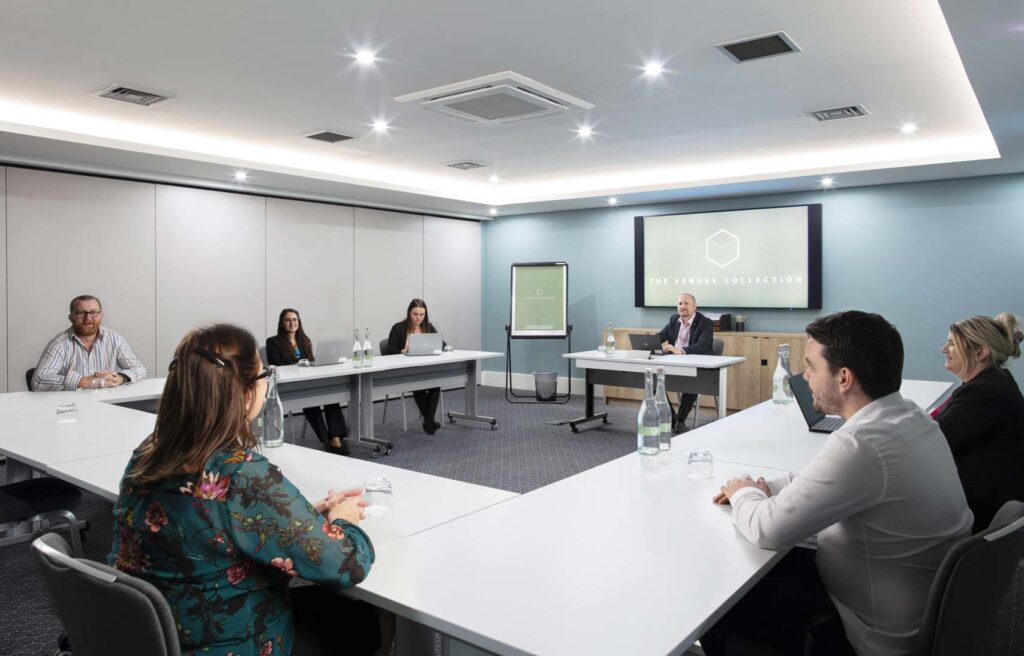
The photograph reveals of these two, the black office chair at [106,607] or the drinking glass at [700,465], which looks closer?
the black office chair at [106,607]

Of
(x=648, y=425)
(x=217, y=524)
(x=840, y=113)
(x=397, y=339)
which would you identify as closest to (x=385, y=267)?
(x=397, y=339)

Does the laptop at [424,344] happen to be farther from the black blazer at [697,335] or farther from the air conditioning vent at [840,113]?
the air conditioning vent at [840,113]

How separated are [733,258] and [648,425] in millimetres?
5755

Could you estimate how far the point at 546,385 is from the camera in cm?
841

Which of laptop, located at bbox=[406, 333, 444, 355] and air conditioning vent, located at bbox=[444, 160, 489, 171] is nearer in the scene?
laptop, located at bbox=[406, 333, 444, 355]

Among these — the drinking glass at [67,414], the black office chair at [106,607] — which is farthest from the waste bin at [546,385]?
the black office chair at [106,607]

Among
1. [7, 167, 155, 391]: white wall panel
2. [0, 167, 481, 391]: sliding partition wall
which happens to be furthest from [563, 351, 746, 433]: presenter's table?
[7, 167, 155, 391]: white wall panel

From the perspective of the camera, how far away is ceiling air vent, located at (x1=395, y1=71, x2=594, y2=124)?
430 centimetres

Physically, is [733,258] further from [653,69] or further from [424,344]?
[653,69]

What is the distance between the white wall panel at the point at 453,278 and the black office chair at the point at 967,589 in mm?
8069

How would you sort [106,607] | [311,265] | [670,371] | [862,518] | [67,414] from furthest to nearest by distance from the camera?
1. [311,265]
2. [670,371]
3. [67,414]
4. [862,518]
5. [106,607]

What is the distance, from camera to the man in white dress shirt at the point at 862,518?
1529 millimetres

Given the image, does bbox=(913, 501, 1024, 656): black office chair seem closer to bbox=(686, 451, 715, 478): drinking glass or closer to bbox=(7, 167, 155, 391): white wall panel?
bbox=(686, 451, 715, 478): drinking glass

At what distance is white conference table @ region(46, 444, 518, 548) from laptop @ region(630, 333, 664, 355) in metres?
4.30
